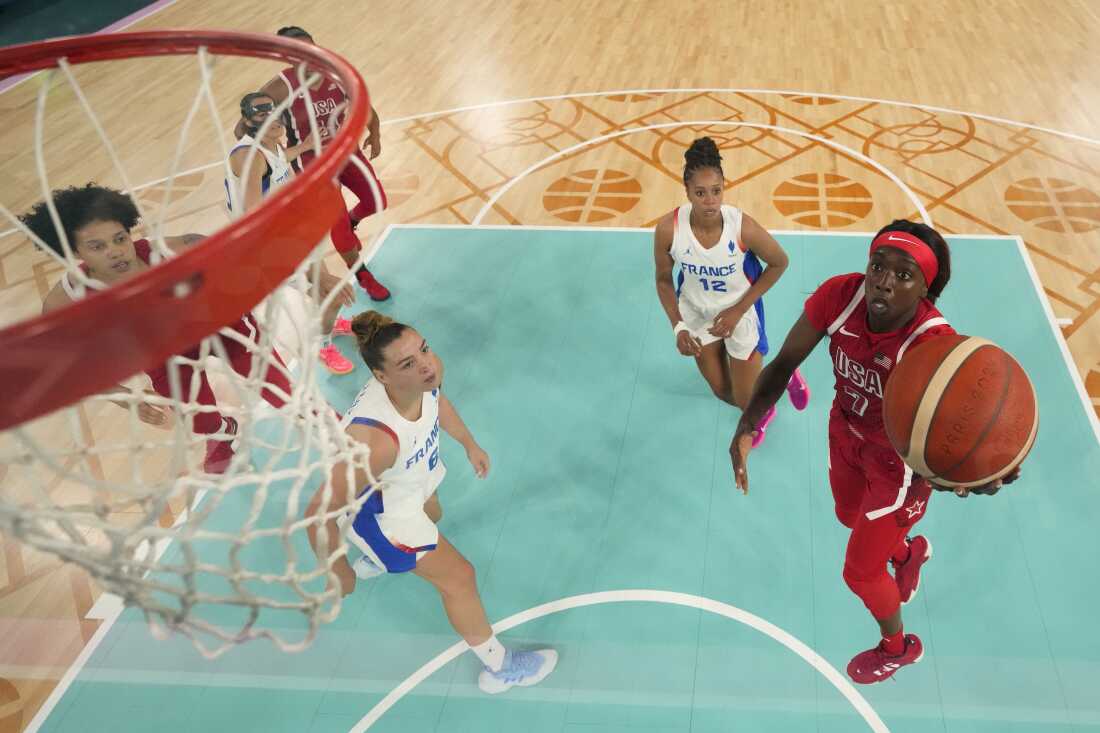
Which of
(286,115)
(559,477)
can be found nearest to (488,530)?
(559,477)

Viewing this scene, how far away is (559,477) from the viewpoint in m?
3.54

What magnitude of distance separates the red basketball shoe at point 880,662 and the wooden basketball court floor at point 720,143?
2.8 inches

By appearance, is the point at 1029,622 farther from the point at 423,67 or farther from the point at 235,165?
the point at 423,67

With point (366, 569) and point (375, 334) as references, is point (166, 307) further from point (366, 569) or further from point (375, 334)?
point (366, 569)

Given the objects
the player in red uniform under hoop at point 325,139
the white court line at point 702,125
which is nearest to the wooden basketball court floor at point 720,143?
the white court line at point 702,125

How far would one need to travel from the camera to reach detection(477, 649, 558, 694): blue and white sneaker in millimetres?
2762

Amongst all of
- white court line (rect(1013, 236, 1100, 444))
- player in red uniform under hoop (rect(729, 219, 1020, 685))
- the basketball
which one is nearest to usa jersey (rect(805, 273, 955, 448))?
player in red uniform under hoop (rect(729, 219, 1020, 685))

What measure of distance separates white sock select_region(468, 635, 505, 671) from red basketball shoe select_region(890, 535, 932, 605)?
1427 mm

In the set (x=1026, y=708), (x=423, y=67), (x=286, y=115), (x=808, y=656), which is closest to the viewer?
(x=1026, y=708)

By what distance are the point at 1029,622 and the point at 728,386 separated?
1.49 meters

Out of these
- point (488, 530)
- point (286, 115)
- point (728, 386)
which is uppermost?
point (286, 115)

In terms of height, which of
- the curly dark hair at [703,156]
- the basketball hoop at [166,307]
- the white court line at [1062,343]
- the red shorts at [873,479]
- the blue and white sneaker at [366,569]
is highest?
the basketball hoop at [166,307]

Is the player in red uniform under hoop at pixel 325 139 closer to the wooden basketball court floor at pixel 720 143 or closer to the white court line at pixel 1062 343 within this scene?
the wooden basketball court floor at pixel 720 143

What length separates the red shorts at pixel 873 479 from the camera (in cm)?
237
